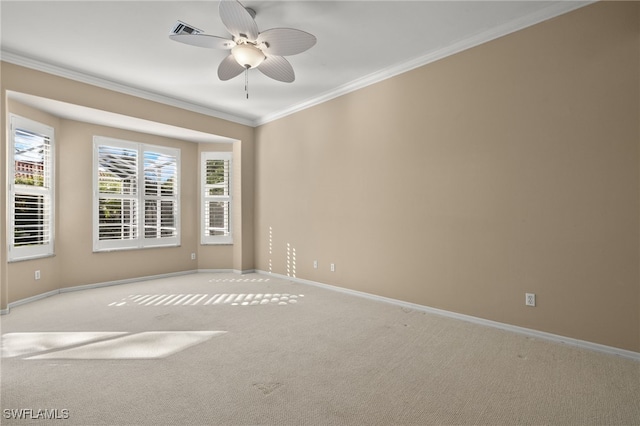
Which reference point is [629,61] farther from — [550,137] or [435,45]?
[435,45]

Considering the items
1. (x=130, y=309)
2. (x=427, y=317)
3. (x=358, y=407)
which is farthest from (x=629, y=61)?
(x=130, y=309)

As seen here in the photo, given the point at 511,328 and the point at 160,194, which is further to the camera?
the point at 160,194

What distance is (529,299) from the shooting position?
3117mm

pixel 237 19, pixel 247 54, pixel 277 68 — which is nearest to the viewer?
pixel 237 19

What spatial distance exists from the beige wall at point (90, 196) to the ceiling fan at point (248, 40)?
233 centimetres

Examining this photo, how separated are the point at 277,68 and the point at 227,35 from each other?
681 millimetres

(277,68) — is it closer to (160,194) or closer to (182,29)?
(182,29)

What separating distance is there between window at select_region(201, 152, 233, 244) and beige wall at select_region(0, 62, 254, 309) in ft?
0.49

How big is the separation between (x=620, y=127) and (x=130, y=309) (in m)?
5.44

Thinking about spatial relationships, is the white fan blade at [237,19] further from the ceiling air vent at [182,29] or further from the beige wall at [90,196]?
the beige wall at [90,196]

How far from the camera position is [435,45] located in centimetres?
364

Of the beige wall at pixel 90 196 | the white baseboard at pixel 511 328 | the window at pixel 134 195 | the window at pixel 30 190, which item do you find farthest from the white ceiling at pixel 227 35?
the white baseboard at pixel 511 328

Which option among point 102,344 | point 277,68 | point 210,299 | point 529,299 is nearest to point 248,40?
point 277,68

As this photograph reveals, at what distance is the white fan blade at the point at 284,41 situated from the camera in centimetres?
273
